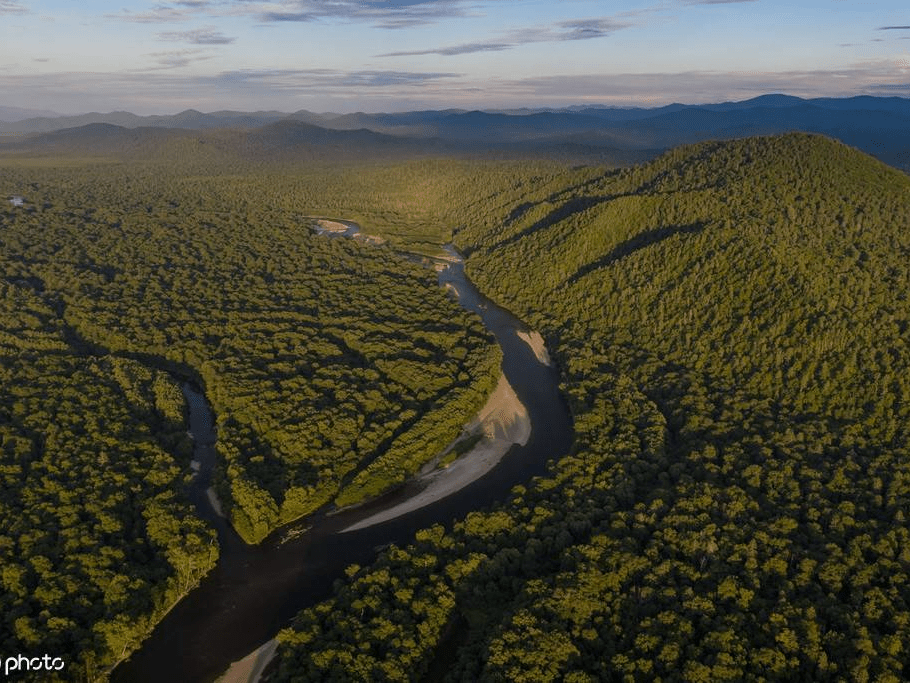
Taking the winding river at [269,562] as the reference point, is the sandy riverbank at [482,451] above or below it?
above

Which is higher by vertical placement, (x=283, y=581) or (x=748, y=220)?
(x=748, y=220)

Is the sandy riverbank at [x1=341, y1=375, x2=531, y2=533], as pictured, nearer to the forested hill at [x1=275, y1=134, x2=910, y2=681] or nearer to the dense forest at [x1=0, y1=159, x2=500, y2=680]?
the dense forest at [x1=0, y1=159, x2=500, y2=680]

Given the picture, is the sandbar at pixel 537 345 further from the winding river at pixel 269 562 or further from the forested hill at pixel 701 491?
the winding river at pixel 269 562

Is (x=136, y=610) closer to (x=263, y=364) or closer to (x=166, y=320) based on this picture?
(x=263, y=364)

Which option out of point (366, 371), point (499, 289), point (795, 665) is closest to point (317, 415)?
point (366, 371)

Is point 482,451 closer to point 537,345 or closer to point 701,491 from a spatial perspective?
point 701,491

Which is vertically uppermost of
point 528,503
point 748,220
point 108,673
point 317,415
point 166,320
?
point 748,220

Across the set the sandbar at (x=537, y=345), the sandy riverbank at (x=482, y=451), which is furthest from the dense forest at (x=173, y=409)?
the sandbar at (x=537, y=345)
